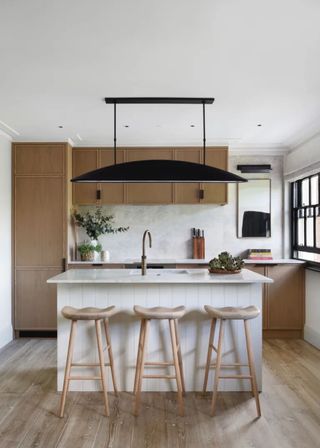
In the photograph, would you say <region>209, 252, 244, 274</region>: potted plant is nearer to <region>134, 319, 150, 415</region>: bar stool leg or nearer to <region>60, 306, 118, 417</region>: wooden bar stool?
<region>134, 319, 150, 415</region>: bar stool leg

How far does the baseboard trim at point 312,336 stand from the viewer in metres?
4.52

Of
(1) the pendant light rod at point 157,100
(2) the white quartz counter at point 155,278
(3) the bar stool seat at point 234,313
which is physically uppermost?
(1) the pendant light rod at point 157,100

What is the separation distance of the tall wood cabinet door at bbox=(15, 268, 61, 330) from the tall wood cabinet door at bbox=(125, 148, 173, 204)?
159cm

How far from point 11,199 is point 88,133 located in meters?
1.34

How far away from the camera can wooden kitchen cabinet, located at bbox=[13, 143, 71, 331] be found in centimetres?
493

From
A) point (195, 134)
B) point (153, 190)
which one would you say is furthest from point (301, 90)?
point (153, 190)

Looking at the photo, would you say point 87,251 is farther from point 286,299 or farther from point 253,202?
point 286,299

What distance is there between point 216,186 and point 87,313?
2919mm

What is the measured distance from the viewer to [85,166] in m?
5.27

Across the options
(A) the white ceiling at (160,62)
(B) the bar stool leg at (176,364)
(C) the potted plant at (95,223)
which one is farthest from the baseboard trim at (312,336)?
(C) the potted plant at (95,223)

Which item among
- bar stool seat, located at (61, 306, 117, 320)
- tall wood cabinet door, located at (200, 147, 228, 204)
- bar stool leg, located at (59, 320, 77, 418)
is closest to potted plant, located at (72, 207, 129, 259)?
tall wood cabinet door, located at (200, 147, 228, 204)

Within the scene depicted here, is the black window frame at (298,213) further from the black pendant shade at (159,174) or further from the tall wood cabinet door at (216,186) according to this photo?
the black pendant shade at (159,174)

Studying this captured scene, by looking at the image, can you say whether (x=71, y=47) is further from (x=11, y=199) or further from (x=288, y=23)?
(x=11, y=199)

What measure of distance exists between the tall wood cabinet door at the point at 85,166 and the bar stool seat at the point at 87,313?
2.39 m
